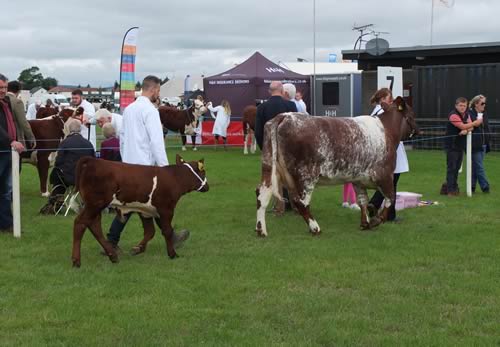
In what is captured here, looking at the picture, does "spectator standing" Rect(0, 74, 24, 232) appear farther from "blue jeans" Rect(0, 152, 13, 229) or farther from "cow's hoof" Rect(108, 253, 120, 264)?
"cow's hoof" Rect(108, 253, 120, 264)

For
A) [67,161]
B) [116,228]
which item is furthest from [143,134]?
[67,161]

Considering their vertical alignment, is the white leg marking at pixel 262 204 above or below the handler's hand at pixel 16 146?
below

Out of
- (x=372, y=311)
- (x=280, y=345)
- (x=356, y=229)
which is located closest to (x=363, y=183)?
(x=356, y=229)

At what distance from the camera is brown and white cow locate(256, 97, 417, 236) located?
28.3 feet

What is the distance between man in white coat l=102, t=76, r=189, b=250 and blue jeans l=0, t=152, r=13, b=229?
2128 mm

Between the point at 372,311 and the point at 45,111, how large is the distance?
17.3m

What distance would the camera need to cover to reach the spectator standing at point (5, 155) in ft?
28.8

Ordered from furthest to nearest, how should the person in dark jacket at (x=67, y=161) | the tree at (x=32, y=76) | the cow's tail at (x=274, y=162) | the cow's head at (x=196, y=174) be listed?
the tree at (x=32, y=76) → the person in dark jacket at (x=67, y=161) → the cow's tail at (x=274, y=162) → the cow's head at (x=196, y=174)

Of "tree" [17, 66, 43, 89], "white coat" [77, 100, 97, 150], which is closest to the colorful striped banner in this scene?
Result: "white coat" [77, 100, 97, 150]

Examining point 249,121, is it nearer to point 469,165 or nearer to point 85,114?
point 85,114

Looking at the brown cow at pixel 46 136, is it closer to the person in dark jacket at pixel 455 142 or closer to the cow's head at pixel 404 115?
the cow's head at pixel 404 115

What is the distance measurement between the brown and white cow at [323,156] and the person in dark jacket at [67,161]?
315 centimetres

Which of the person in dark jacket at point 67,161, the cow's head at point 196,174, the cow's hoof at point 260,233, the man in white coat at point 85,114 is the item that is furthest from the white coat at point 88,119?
the cow's head at point 196,174

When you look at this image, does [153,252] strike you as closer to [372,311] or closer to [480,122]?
[372,311]
